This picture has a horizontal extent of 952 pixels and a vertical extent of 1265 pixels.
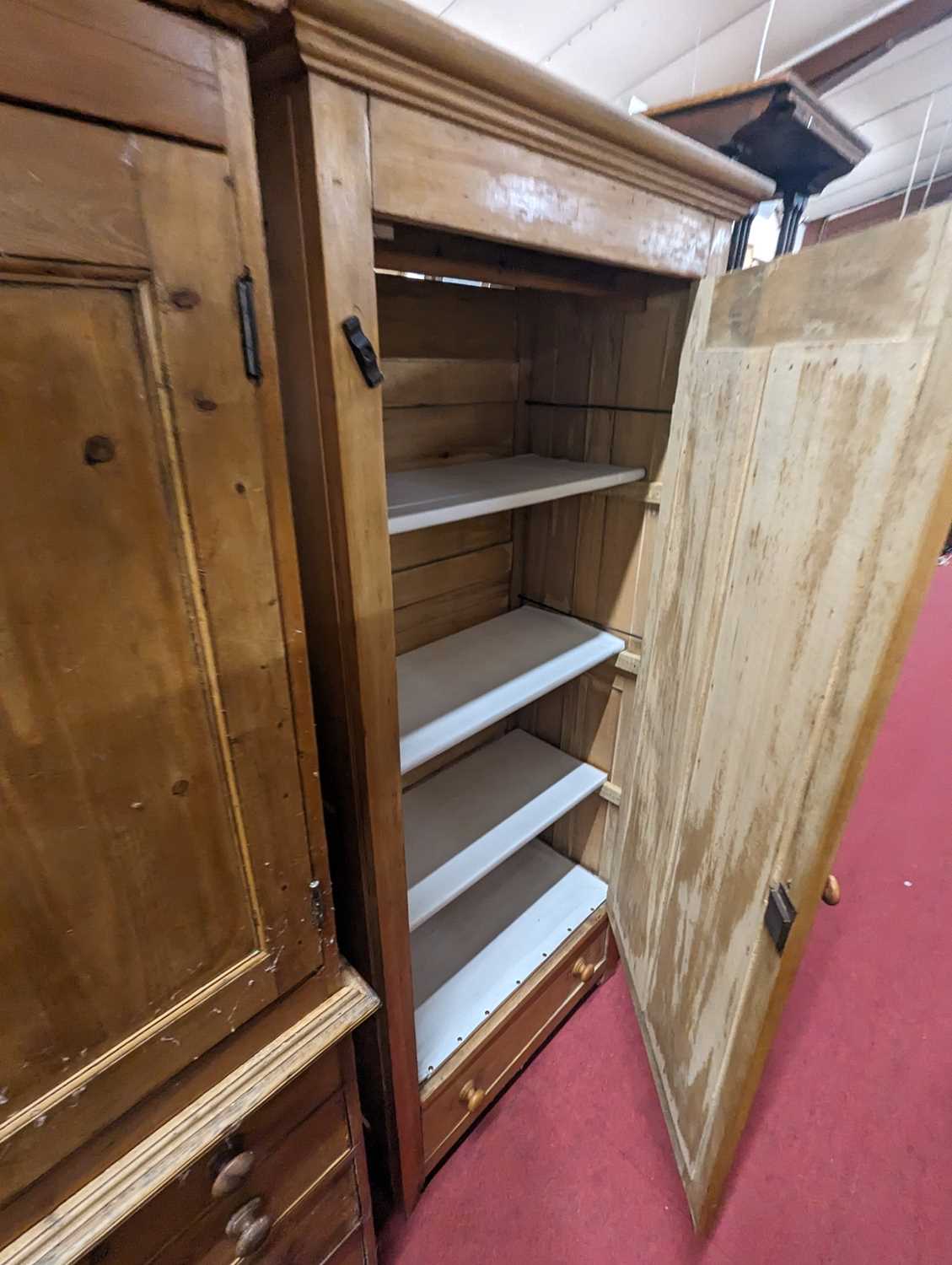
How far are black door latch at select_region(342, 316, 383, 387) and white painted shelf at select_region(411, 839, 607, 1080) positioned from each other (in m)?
1.18

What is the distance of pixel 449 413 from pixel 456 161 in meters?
0.59

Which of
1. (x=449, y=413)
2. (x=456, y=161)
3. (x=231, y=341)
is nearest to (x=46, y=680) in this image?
(x=231, y=341)

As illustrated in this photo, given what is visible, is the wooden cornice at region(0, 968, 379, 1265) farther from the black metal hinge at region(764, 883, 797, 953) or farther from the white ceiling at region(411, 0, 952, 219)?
the white ceiling at region(411, 0, 952, 219)

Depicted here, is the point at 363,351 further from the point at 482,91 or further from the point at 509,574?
the point at 509,574

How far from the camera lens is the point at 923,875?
202 cm

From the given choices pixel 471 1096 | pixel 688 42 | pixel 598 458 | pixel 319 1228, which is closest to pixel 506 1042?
pixel 471 1096

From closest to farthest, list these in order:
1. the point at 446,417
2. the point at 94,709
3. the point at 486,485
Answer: the point at 94,709 < the point at 486,485 < the point at 446,417

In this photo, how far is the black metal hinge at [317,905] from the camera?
0.70 m

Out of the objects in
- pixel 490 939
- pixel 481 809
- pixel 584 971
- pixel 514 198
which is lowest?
pixel 584 971

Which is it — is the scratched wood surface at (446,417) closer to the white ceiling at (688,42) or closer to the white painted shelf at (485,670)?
the white painted shelf at (485,670)

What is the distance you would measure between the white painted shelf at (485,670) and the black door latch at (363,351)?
0.55 meters

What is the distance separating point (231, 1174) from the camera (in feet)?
2.35

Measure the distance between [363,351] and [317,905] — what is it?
639 millimetres

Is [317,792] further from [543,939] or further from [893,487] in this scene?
[543,939]
